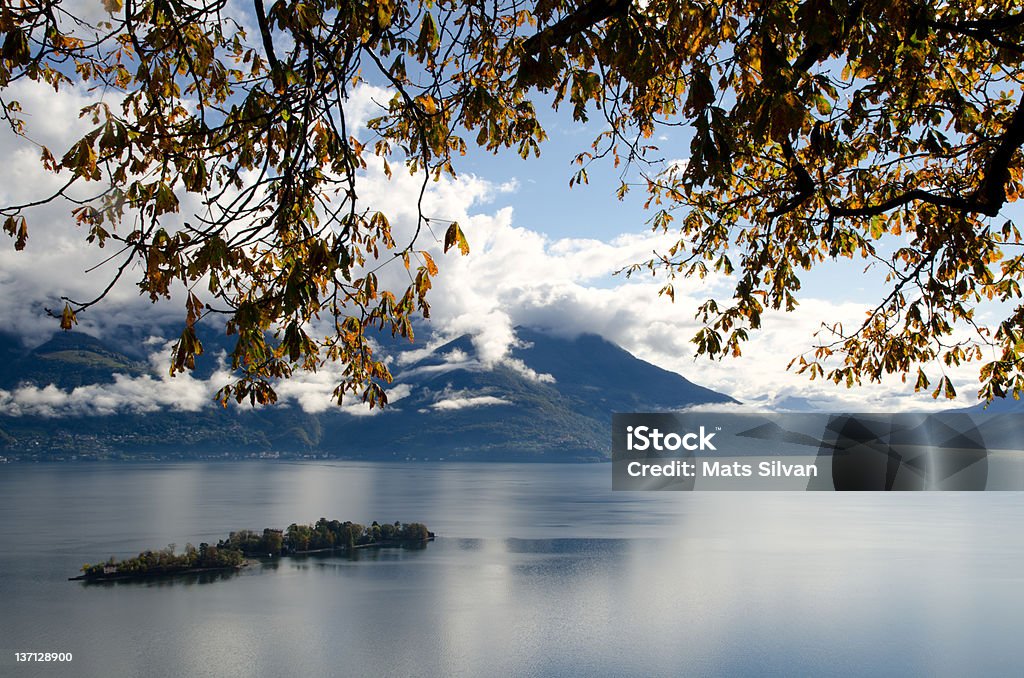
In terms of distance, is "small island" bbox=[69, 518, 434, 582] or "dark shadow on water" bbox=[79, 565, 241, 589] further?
"small island" bbox=[69, 518, 434, 582]

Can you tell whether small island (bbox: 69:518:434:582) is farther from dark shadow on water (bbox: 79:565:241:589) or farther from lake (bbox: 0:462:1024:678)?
lake (bbox: 0:462:1024:678)

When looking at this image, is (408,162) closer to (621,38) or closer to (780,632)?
(621,38)

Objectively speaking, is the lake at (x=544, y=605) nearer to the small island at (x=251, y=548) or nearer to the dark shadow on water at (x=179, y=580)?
the dark shadow on water at (x=179, y=580)

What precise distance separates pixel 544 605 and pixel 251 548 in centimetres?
4179

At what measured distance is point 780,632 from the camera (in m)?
83.9

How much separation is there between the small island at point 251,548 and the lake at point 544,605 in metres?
2.26

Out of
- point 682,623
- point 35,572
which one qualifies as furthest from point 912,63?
point 35,572

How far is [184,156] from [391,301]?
1.76 m

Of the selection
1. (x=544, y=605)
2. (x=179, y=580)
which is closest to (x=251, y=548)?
(x=179, y=580)

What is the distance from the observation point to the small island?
10062 centimetres

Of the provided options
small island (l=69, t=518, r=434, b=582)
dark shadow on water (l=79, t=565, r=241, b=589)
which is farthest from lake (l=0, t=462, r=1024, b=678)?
small island (l=69, t=518, r=434, b=582)

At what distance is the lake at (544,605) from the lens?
7638 cm

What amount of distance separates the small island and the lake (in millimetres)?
2260

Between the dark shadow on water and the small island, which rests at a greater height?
the small island
